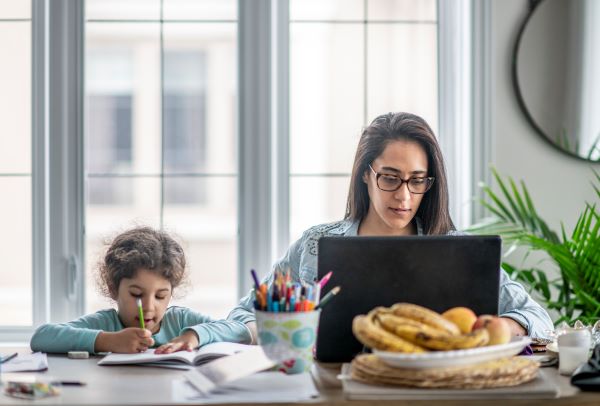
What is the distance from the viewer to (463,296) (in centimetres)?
170

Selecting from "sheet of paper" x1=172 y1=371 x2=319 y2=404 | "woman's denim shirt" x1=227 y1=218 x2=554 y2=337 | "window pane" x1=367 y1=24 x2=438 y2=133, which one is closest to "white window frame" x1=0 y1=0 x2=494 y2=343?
"window pane" x1=367 y1=24 x2=438 y2=133

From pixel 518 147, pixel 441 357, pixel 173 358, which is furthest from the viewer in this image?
pixel 518 147

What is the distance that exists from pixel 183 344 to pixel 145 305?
28 cm

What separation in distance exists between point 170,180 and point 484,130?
4.00ft

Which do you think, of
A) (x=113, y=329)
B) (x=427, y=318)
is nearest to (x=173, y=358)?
(x=113, y=329)

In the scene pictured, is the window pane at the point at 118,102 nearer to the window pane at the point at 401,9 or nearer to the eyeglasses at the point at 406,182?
the window pane at the point at 401,9

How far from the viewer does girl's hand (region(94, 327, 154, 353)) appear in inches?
73.5

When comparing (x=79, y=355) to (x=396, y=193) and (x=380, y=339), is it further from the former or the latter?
(x=396, y=193)

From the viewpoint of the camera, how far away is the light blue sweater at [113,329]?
75.6 inches

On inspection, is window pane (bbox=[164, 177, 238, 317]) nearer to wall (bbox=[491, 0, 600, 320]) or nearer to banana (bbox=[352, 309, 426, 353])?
wall (bbox=[491, 0, 600, 320])

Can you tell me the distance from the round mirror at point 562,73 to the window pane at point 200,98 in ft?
3.64

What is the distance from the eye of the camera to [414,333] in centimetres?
146

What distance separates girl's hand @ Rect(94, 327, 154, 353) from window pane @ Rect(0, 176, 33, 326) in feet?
4.75

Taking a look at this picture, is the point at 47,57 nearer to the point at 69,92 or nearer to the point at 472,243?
the point at 69,92
